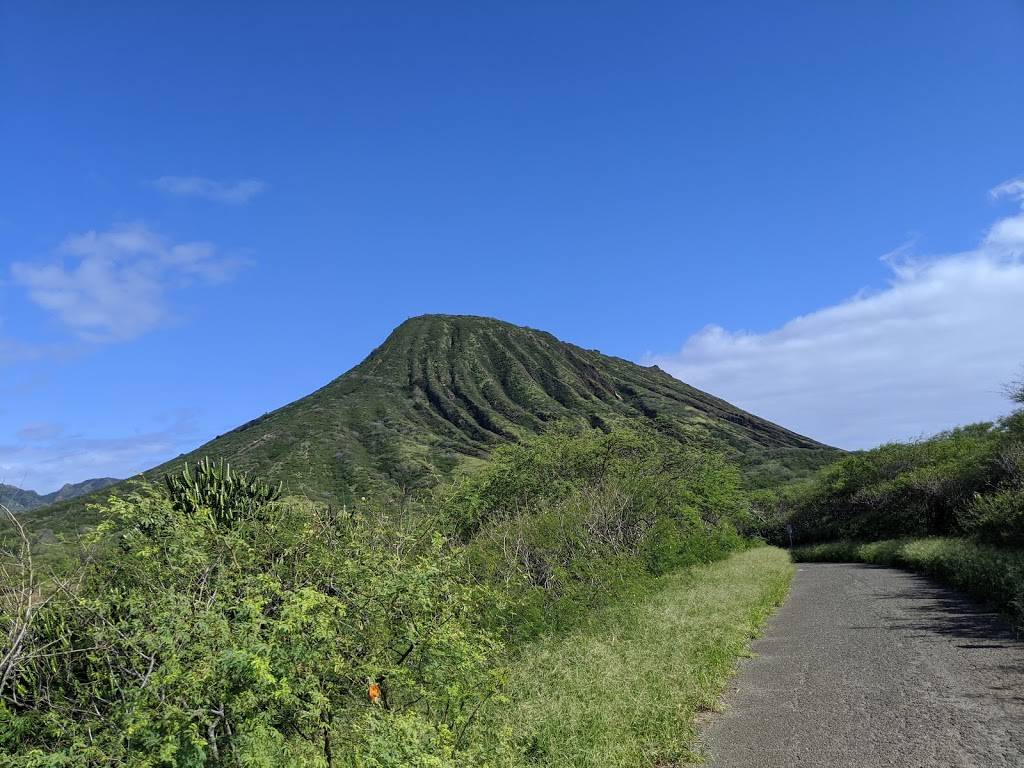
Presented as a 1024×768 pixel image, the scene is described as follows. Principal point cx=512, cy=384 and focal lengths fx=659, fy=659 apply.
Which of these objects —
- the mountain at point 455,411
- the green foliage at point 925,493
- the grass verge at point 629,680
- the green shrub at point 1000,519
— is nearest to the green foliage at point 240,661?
the grass verge at point 629,680

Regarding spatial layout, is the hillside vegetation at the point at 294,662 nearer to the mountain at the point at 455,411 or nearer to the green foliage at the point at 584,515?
the green foliage at the point at 584,515

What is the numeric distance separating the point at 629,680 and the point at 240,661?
5.54 m

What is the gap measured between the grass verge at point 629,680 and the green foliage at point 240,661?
1.13 meters

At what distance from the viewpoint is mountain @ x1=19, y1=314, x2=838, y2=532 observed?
83.1 meters

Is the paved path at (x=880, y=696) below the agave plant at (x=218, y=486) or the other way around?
below

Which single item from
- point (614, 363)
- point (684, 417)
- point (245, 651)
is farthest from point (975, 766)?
point (614, 363)

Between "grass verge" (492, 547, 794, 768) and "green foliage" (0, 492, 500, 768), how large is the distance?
1130mm

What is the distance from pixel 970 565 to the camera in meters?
15.0

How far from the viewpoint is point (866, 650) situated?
993cm

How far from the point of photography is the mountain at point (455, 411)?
273 ft

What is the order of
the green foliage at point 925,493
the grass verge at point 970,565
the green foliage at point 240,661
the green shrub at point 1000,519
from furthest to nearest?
1. the green foliage at point 925,493
2. the green shrub at point 1000,519
3. the grass verge at point 970,565
4. the green foliage at point 240,661

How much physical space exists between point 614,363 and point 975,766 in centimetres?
15829

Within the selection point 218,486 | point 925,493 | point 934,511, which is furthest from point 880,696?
point 925,493

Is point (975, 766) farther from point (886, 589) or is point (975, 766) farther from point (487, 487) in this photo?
point (487, 487)
